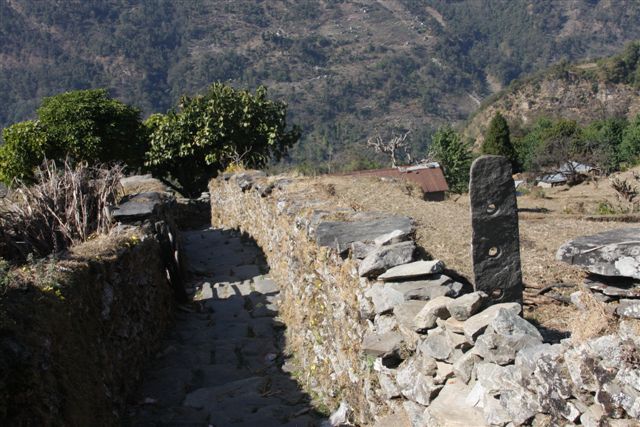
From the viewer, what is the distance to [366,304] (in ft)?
15.1

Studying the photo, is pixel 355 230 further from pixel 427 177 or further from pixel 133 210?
pixel 427 177

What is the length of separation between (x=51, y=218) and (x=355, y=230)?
145 inches

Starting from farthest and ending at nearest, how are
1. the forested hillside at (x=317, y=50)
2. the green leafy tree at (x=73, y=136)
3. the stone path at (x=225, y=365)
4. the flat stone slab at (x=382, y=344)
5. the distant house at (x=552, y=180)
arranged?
1. the forested hillside at (x=317, y=50)
2. the distant house at (x=552, y=180)
3. the green leafy tree at (x=73, y=136)
4. the stone path at (x=225, y=365)
5. the flat stone slab at (x=382, y=344)

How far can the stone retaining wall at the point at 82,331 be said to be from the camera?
145 inches

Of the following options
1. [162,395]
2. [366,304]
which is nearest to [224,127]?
[162,395]

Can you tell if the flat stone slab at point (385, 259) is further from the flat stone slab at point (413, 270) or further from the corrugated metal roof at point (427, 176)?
the corrugated metal roof at point (427, 176)

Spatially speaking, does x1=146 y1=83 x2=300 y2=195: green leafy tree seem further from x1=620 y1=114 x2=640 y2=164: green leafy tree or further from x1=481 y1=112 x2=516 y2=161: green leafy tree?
x1=620 y1=114 x2=640 y2=164: green leafy tree

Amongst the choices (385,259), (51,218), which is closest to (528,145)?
(51,218)

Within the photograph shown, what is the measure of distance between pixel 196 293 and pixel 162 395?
3.40m

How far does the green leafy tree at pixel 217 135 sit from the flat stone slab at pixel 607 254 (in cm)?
1558

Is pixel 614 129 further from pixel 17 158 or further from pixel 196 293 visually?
pixel 196 293

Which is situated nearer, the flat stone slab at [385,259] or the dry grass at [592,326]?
the dry grass at [592,326]

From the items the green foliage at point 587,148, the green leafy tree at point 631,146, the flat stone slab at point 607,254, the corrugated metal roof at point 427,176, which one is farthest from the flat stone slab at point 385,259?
the green leafy tree at point 631,146

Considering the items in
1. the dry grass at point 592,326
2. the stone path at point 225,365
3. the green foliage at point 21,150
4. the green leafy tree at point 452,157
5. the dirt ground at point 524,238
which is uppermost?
the green foliage at point 21,150
